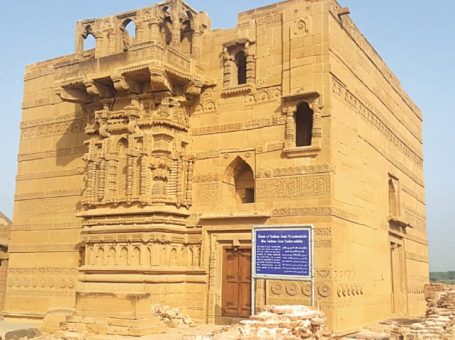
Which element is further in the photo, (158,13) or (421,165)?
(421,165)

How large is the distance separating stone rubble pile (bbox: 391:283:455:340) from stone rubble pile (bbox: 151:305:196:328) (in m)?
4.55

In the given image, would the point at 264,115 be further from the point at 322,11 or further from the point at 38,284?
the point at 38,284

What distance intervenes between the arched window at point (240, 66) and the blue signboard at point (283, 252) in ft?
13.8

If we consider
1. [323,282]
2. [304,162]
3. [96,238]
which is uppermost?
[304,162]

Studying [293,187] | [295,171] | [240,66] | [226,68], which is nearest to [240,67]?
[240,66]

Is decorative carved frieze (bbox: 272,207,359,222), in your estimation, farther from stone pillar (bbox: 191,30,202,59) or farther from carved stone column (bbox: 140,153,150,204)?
stone pillar (bbox: 191,30,202,59)

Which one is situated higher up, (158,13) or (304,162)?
(158,13)

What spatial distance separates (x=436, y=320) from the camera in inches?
439

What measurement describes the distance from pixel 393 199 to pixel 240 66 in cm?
701

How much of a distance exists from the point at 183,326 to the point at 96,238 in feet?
10.1

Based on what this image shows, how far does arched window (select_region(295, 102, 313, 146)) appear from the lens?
12.7 meters

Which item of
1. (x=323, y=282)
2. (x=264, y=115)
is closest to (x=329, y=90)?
(x=264, y=115)

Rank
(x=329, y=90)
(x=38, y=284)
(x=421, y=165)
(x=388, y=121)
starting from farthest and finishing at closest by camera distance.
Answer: (x=421, y=165) → (x=388, y=121) → (x=38, y=284) → (x=329, y=90)

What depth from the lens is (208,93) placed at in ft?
44.9
